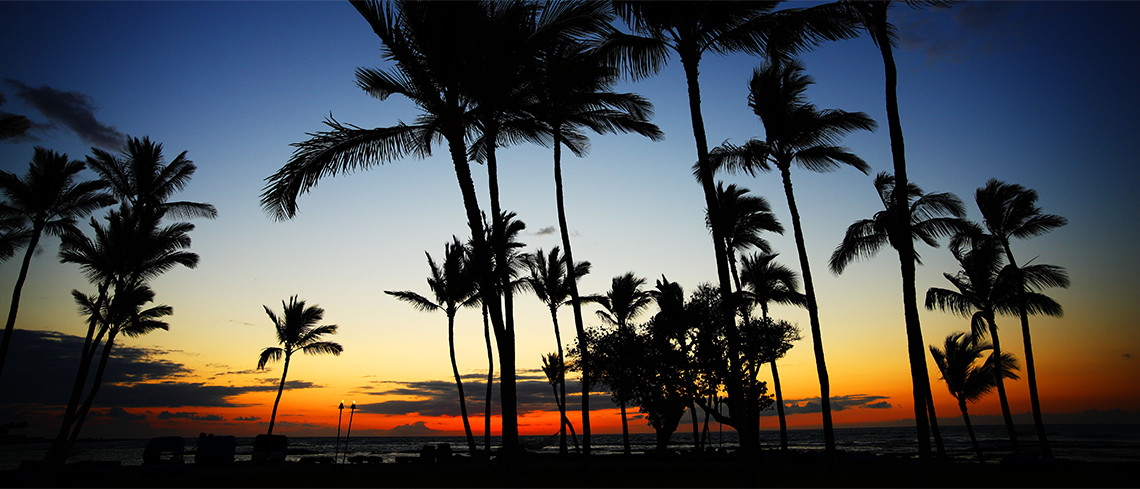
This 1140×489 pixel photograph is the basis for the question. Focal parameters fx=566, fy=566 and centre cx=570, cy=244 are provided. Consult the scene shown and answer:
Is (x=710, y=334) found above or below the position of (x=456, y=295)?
below

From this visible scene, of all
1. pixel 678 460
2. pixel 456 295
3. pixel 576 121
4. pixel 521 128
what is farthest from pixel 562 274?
pixel 521 128

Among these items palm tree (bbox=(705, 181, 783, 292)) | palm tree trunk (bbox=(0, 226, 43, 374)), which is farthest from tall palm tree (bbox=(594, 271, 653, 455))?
palm tree trunk (bbox=(0, 226, 43, 374))

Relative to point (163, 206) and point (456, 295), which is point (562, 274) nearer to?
point (456, 295)

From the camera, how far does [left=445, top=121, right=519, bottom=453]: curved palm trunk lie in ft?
33.9

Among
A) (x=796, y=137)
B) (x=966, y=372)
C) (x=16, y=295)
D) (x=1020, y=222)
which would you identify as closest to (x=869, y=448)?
(x=966, y=372)

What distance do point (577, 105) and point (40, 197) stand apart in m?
19.9

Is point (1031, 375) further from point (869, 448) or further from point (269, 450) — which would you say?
point (869, 448)

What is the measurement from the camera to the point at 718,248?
1208 centimetres

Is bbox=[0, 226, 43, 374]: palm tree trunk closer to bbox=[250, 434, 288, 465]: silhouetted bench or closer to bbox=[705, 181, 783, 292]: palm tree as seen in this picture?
bbox=[250, 434, 288, 465]: silhouetted bench

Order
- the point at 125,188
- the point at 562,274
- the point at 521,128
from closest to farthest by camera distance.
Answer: the point at 521,128, the point at 125,188, the point at 562,274

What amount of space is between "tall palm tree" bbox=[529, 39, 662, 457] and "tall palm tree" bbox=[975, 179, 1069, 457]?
660 inches

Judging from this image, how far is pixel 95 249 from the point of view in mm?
23672

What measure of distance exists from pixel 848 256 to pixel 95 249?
30.3 metres

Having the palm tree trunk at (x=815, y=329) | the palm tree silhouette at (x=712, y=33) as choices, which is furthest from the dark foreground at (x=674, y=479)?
the palm tree silhouette at (x=712, y=33)
